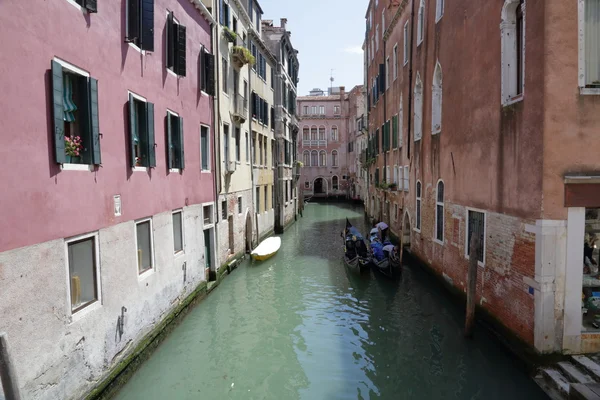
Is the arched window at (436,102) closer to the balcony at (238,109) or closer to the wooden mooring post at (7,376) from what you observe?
the balcony at (238,109)

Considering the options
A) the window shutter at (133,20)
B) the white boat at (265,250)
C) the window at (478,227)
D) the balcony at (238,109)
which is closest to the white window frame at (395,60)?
the balcony at (238,109)

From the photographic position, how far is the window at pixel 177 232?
909cm

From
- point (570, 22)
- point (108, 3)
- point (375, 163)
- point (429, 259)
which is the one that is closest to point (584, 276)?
point (570, 22)

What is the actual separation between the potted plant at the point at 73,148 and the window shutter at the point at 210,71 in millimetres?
6024

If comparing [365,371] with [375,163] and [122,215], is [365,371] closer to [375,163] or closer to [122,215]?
[122,215]

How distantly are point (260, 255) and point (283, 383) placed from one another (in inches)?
321

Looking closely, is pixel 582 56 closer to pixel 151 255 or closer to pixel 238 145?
pixel 151 255

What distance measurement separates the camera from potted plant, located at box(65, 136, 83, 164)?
5.18m

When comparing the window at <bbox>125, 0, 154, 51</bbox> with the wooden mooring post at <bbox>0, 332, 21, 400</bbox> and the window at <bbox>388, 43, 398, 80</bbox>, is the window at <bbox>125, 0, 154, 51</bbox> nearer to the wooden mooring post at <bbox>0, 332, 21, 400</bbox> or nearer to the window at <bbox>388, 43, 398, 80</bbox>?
the wooden mooring post at <bbox>0, 332, 21, 400</bbox>

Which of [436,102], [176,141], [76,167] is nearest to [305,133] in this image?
[436,102]

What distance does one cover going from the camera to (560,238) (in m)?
6.05

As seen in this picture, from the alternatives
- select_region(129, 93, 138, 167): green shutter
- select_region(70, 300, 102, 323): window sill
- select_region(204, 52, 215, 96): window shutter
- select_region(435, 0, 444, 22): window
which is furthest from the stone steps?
select_region(204, 52, 215, 96): window shutter

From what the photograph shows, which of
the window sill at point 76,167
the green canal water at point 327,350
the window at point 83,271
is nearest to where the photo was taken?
the window sill at point 76,167

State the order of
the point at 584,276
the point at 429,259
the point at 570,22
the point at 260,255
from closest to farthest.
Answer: the point at 570,22 → the point at 584,276 → the point at 429,259 → the point at 260,255
